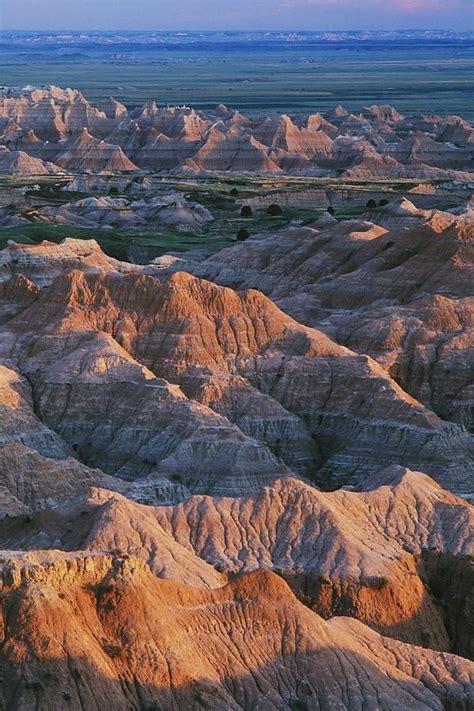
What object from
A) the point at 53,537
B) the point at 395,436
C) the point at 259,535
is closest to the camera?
the point at 53,537

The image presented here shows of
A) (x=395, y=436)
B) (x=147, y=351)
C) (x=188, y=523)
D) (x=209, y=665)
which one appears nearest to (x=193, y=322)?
(x=147, y=351)

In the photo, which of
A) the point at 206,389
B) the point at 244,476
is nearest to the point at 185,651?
the point at 244,476

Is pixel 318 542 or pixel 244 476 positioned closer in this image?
pixel 318 542

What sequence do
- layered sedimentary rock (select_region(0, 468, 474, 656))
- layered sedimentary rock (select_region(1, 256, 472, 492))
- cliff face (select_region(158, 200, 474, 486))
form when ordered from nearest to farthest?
layered sedimentary rock (select_region(0, 468, 474, 656)), layered sedimentary rock (select_region(1, 256, 472, 492)), cliff face (select_region(158, 200, 474, 486))

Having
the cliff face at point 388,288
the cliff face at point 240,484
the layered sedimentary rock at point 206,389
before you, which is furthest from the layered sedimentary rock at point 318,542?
the cliff face at point 388,288

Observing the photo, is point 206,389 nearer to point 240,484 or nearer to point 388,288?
point 240,484

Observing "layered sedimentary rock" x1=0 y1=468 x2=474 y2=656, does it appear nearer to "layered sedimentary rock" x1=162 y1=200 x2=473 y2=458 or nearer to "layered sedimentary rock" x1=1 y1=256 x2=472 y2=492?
"layered sedimentary rock" x1=1 y1=256 x2=472 y2=492

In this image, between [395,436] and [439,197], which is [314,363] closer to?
[395,436]

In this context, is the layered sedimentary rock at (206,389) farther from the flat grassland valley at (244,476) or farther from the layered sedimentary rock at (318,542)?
the layered sedimentary rock at (318,542)

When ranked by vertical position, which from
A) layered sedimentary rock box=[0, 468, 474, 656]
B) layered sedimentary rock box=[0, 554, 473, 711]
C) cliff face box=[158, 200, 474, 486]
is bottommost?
cliff face box=[158, 200, 474, 486]

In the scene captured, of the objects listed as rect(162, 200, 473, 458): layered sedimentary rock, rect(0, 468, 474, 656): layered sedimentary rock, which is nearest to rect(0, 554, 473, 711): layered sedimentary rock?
rect(0, 468, 474, 656): layered sedimentary rock

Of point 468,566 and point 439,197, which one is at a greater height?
point 468,566
